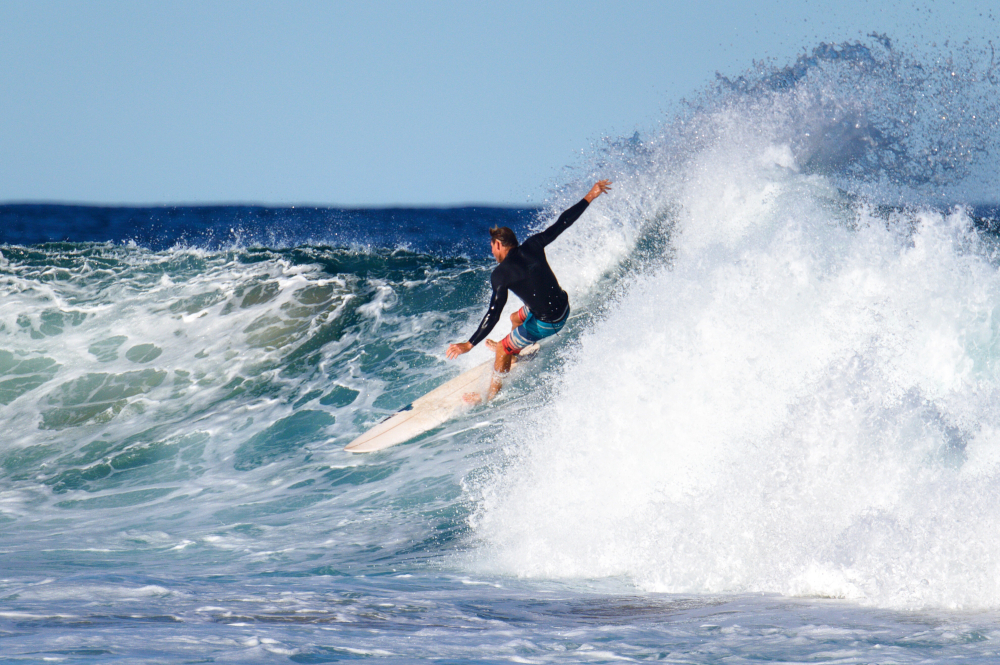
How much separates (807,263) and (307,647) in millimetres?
4735

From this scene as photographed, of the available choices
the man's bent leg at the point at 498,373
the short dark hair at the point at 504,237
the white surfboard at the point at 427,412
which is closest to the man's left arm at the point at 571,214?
the short dark hair at the point at 504,237

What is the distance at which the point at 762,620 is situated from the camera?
323cm

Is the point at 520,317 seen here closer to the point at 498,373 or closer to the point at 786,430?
the point at 498,373

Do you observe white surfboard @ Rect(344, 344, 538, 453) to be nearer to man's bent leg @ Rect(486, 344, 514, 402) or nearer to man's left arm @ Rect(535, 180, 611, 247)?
man's bent leg @ Rect(486, 344, 514, 402)

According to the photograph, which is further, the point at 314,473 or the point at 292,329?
the point at 292,329

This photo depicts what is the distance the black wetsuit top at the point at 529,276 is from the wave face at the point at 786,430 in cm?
56

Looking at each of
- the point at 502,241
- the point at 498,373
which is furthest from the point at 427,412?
the point at 502,241

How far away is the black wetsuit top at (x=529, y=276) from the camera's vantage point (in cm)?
660

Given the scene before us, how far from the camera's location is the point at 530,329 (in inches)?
278

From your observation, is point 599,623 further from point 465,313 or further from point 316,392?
point 465,313

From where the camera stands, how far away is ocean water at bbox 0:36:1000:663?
3234 mm

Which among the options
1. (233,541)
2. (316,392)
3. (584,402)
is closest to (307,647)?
(233,541)

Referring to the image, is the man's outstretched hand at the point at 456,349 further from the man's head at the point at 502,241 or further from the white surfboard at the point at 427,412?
the white surfboard at the point at 427,412

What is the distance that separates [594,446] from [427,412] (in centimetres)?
254
